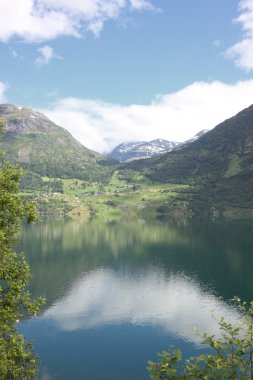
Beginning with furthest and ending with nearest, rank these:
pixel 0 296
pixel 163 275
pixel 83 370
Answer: pixel 163 275, pixel 83 370, pixel 0 296

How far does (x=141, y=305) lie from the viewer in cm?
11344

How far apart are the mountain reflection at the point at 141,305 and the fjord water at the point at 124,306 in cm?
27

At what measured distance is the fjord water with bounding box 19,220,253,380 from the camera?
77.9 m

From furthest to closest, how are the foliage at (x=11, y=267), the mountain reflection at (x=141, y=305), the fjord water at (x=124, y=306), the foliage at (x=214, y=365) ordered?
the mountain reflection at (x=141, y=305)
the fjord water at (x=124, y=306)
the foliage at (x=11, y=267)
the foliage at (x=214, y=365)

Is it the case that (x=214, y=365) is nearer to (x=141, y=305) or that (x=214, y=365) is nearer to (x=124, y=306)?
(x=124, y=306)

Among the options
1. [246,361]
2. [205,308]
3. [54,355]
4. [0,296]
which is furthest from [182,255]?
[246,361]

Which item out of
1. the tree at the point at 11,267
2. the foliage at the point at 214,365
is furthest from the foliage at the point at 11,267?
the foliage at the point at 214,365

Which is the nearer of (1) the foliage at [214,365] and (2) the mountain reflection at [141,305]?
(1) the foliage at [214,365]

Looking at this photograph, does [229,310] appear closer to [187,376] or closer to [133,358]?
[133,358]

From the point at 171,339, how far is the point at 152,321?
1388 cm

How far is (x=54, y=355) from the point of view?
79.2 metres

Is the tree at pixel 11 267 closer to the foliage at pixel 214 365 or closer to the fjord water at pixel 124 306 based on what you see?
the foliage at pixel 214 365

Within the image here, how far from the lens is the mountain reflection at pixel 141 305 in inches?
3853

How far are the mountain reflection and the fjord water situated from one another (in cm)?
27
